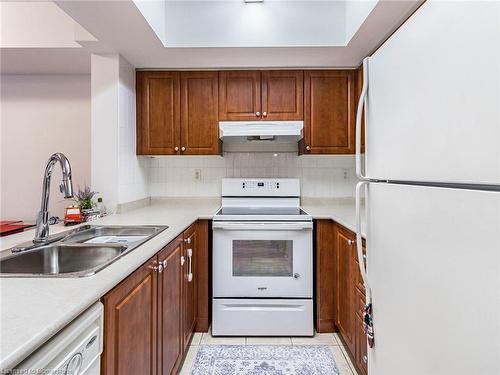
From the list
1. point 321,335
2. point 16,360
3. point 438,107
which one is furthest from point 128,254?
point 321,335

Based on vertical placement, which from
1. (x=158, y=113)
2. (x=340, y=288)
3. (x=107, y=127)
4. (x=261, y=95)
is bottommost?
(x=340, y=288)

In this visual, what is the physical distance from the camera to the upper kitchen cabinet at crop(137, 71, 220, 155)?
2.55 meters

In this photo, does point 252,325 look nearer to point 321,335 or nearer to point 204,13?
point 321,335

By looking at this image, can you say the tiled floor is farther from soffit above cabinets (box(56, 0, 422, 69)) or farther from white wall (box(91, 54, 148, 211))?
soffit above cabinets (box(56, 0, 422, 69))

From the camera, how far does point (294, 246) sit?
7.11ft

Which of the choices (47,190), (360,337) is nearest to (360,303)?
(360,337)

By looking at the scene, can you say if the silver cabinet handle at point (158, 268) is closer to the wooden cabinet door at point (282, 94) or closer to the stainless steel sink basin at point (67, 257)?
the stainless steel sink basin at point (67, 257)

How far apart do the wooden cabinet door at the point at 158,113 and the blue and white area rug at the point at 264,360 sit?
1622 millimetres

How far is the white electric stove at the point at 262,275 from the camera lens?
2.14 meters

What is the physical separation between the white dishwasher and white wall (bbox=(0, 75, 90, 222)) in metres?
2.18

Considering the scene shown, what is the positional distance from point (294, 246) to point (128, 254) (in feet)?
4.35

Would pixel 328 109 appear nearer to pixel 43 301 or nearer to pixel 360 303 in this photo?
pixel 360 303

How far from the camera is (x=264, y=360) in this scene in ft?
6.17

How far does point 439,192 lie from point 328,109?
1957mm
